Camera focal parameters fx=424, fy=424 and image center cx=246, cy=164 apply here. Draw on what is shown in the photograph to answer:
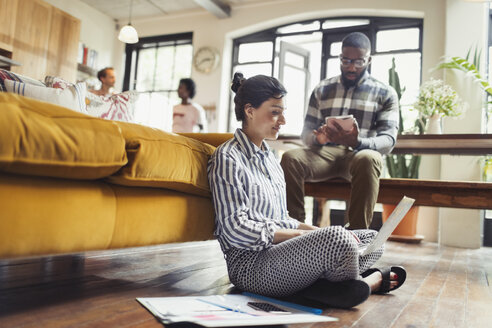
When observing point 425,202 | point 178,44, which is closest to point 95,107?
point 425,202

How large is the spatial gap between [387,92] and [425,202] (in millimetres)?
645

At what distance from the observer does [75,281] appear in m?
1.42

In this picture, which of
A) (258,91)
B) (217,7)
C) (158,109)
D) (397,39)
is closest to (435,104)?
(397,39)

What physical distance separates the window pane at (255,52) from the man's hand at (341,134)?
396 centimetres

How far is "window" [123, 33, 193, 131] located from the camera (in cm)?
643

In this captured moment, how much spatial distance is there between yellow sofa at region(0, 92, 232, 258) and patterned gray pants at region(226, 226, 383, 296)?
0.81ft

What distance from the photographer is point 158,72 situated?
6.65 metres

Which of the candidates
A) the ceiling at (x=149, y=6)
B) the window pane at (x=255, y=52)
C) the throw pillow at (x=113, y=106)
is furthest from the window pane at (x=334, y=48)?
the throw pillow at (x=113, y=106)

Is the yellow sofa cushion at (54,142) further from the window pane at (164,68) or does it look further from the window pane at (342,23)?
the window pane at (164,68)

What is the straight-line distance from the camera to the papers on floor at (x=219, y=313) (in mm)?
875

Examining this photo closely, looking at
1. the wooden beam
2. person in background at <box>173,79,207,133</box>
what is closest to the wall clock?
the wooden beam

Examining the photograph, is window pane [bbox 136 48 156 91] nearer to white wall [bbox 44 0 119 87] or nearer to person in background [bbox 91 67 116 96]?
white wall [bbox 44 0 119 87]

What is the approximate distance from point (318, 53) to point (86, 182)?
5.10m

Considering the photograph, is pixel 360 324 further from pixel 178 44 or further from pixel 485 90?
pixel 178 44
